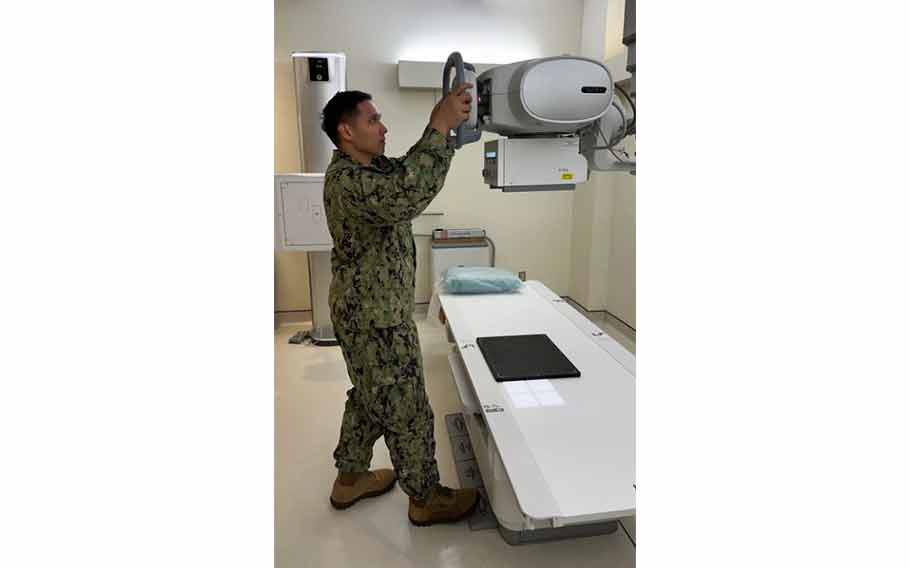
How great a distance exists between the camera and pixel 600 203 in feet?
15.1

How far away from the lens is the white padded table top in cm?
163

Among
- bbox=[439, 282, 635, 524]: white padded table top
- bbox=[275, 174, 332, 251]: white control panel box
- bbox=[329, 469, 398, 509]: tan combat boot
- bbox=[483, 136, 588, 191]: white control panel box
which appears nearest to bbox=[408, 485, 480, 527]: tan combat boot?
bbox=[329, 469, 398, 509]: tan combat boot

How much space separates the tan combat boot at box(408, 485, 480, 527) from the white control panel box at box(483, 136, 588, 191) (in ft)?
3.96

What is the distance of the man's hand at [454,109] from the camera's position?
1.49m

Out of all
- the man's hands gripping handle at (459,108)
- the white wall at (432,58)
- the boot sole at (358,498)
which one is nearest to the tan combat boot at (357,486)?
the boot sole at (358,498)

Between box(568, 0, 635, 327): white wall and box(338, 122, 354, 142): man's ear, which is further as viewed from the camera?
box(568, 0, 635, 327): white wall

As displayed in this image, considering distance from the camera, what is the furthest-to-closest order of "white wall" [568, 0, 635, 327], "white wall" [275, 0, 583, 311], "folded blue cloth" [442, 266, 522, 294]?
"white wall" [275, 0, 583, 311] < "white wall" [568, 0, 635, 327] < "folded blue cloth" [442, 266, 522, 294]

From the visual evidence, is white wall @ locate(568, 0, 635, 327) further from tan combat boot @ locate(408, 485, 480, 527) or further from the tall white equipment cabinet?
tan combat boot @ locate(408, 485, 480, 527)

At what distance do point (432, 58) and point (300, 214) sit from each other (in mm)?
1767

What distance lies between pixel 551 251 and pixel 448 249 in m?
1.00

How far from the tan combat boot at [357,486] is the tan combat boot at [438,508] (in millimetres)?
199

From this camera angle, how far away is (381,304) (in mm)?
1902

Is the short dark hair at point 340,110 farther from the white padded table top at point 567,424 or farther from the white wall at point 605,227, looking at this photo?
the white wall at point 605,227
